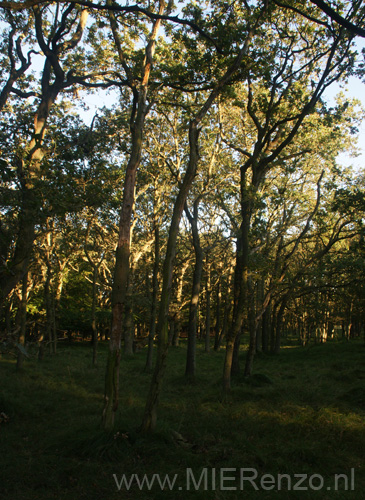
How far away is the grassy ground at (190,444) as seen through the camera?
5.61 meters

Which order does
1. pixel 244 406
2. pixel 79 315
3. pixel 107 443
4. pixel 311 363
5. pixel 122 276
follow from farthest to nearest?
pixel 79 315
pixel 311 363
pixel 244 406
pixel 122 276
pixel 107 443

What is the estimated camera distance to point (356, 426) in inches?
337

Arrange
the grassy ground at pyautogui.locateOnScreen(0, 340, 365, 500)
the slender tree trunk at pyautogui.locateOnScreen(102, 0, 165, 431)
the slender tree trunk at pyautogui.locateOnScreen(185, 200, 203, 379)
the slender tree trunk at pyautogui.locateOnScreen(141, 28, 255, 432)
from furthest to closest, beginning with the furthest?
the slender tree trunk at pyautogui.locateOnScreen(185, 200, 203, 379) → the slender tree trunk at pyautogui.locateOnScreen(141, 28, 255, 432) → the slender tree trunk at pyautogui.locateOnScreen(102, 0, 165, 431) → the grassy ground at pyautogui.locateOnScreen(0, 340, 365, 500)

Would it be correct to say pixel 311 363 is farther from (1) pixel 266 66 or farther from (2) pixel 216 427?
(1) pixel 266 66

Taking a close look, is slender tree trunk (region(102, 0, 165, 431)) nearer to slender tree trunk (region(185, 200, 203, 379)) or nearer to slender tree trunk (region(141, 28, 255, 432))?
slender tree trunk (region(141, 28, 255, 432))

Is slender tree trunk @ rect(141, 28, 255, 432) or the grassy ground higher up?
slender tree trunk @ rect(141, 28, 255, 432)

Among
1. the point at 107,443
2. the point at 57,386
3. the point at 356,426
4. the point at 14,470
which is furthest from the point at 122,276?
the point at 57,386

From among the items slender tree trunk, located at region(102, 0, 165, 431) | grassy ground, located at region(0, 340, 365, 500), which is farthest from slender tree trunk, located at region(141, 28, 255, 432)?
Result: slender tree trunk, located at region(102, 0, 165, 431)

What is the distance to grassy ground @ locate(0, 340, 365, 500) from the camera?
5.61 metres

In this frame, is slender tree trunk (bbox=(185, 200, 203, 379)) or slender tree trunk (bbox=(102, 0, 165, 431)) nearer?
slender tree trunk (bbox=(102, 0, 165, 431))


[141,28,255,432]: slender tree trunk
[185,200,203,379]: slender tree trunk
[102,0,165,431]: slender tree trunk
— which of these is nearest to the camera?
[102,0,165,431]: slender tree trunk

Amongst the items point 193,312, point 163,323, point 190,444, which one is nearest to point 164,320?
point 163,323

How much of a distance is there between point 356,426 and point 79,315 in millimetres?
33064

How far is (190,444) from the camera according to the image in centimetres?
737
